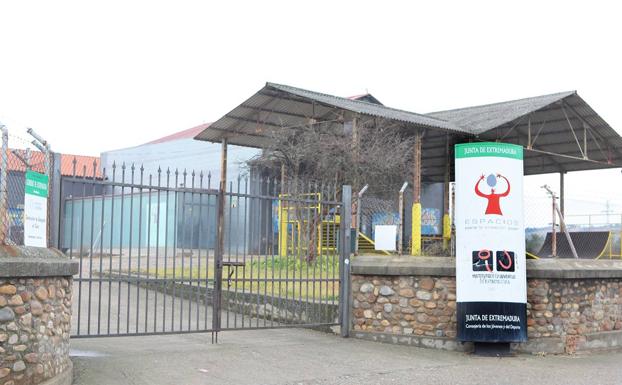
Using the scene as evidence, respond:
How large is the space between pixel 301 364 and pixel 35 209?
12.9 ft

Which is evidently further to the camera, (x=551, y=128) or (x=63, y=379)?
(x=551, y=128)

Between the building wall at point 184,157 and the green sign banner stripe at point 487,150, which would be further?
the building wall at point 184,157

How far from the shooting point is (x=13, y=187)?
6.73 metres

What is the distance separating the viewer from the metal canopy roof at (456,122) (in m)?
20.9

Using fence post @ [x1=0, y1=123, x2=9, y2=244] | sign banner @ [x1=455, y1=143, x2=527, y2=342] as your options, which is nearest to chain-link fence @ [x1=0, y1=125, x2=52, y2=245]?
fence post @ [x1=0, y1=123, x2=9, y2=244]

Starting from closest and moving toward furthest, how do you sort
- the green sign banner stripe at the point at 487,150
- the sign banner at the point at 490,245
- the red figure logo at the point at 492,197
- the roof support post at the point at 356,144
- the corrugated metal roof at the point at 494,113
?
the sign banner at the point at 490,245, the red figure logo at the point at 492,197, the green sign banner stripe at the point at 487,150, the roof support post at the point at 356,144, the corrugated metal roof at the point at 494,113

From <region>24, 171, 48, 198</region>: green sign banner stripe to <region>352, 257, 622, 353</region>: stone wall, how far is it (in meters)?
5.39

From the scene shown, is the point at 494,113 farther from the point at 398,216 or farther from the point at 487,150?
the point at 487,150

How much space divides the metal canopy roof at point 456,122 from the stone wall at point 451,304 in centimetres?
936

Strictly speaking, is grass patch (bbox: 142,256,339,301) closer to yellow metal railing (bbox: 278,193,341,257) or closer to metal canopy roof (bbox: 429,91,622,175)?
yellow metal railing (bbox: 278,193,341,257)

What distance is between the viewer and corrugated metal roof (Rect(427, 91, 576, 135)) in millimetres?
22203

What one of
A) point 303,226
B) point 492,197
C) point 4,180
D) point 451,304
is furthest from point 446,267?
point 4,180

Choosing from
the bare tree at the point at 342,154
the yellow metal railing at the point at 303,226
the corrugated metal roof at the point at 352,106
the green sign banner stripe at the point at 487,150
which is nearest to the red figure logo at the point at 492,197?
the green sign banner stripe at the point at 487,150

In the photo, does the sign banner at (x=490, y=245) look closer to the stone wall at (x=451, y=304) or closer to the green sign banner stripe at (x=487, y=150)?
the green sign banner stripe at (x=487, y=150)
